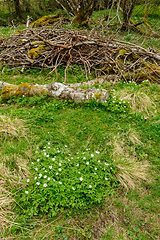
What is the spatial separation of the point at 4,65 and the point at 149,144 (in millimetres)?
6179

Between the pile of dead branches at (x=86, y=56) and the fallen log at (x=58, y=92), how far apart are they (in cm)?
123

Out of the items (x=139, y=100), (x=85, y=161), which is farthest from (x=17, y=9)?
(x=85, y=161)

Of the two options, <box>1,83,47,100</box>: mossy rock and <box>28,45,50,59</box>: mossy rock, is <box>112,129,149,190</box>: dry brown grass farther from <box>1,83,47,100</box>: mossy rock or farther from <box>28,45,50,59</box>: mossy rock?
<box>28,45,50,59</box>: mossy rock

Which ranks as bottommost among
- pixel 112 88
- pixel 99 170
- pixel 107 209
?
pixel 107 209

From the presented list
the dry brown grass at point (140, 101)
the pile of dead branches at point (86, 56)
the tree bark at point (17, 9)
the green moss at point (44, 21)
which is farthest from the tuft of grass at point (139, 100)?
the tree bark at point (17, 9)

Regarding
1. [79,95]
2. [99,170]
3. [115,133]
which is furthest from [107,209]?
[79,95]

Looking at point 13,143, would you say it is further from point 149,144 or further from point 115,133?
point 149,144

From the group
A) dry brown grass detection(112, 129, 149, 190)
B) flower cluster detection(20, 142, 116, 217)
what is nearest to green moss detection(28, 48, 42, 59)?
flower cluster detection(20, 142, 116, 217)

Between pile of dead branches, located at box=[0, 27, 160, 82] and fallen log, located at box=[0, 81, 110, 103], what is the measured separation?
4.02 ft

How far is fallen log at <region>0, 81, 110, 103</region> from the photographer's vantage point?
14.3 ft

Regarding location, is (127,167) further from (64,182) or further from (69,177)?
(64,182)

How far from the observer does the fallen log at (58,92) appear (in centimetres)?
435

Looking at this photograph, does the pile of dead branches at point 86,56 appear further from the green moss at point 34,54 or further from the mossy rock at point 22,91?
the mossy rock at point 22,91

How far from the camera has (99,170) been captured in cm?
277
